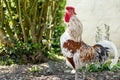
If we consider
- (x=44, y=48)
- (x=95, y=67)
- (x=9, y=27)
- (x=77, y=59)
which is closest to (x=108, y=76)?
(x=95, y=67)

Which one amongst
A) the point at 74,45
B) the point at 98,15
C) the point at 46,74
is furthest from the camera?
the point at 98,15

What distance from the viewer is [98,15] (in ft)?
28.8

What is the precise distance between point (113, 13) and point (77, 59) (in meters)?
3.69

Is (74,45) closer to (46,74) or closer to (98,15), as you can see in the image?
(46,74)

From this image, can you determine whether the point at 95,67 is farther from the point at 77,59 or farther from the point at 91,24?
the point at 91,24

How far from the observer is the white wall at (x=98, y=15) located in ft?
28.5

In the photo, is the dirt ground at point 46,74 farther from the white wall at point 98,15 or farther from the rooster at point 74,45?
the white wall at point 98,15

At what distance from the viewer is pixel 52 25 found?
7637 mm

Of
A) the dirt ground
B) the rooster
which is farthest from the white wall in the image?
the rooster

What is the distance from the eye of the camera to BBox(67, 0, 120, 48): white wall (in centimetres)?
868

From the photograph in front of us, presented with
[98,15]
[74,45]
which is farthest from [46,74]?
[98,15]

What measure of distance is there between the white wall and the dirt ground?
7.04 ft

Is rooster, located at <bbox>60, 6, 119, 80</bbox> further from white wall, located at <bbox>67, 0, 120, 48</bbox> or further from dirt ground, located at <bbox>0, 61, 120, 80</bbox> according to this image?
white wall, located at <bbox>67, 0, 120, 48</bbox>

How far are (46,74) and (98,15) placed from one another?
297 centimetres
